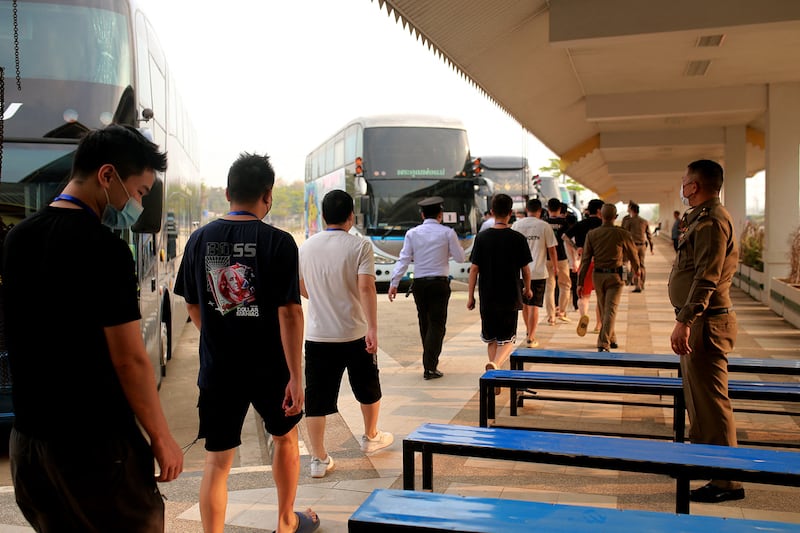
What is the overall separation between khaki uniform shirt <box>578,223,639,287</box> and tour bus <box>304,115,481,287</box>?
9155 millimetres

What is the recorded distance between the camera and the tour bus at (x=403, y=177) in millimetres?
18266

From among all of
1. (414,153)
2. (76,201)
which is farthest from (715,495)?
(414,153)

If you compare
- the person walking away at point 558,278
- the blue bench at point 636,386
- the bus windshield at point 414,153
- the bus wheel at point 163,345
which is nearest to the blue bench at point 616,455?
the blue bench at point 636,386

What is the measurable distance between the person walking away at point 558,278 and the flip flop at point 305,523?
322 inches

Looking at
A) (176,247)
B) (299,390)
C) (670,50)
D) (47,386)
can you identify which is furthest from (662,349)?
(47,386)

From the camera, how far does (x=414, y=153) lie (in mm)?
18391

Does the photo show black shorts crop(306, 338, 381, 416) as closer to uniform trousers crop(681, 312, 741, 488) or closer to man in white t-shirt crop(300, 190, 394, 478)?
man in white t-shirt crop(300, 190, 394, 478)

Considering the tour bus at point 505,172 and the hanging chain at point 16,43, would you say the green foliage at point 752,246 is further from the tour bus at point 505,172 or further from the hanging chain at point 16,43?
the hanging chain at point 16,43

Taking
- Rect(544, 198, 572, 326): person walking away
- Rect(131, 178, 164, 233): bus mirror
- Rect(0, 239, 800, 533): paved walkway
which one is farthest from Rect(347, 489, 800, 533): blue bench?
Rect(544, 198, 572, 326): person walking away

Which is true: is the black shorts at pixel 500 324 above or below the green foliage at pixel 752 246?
below

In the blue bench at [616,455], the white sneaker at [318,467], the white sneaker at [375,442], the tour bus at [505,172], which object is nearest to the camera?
the blue bench at [616,455]

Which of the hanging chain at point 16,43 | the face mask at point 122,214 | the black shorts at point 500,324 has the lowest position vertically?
the black shorts at point 500,324

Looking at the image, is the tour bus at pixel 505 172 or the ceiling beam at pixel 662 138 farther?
the tour bus at pixel 505 172

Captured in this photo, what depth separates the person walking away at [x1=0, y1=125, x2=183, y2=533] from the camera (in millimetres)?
2236
